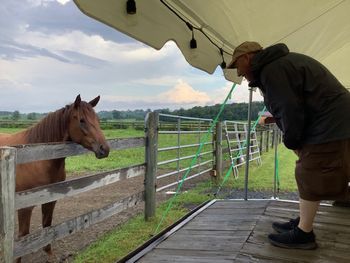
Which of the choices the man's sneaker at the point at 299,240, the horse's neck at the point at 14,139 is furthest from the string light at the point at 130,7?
the horse's neck at the point at 14,139

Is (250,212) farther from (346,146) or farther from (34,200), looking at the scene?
(34,200)

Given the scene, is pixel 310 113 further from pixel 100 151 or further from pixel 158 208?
pixel 158 208

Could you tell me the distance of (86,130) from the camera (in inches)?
115

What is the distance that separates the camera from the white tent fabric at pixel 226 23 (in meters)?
1.83

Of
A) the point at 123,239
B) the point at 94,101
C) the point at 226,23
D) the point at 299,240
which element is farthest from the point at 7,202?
the point at 123,239

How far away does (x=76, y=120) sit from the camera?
9.66 feet

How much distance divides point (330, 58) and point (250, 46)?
334 cm

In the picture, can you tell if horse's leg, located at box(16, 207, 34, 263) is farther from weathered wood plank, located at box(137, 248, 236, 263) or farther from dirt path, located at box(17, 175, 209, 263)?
weathered wood plank, located at box(137, 248, 236, 263)

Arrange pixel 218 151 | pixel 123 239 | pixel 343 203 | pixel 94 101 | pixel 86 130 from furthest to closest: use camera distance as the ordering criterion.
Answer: pixel 218 151 < pixel 123 239 < pixel 343 203 < pixel 94 101 < pixel 86 130

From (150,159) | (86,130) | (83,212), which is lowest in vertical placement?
(83,212)

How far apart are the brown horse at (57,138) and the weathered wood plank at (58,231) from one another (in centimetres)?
40

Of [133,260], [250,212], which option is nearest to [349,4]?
[250,212]

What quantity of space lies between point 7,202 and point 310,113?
1748 mm

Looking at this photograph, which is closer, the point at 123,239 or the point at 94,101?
the point at 94,101
